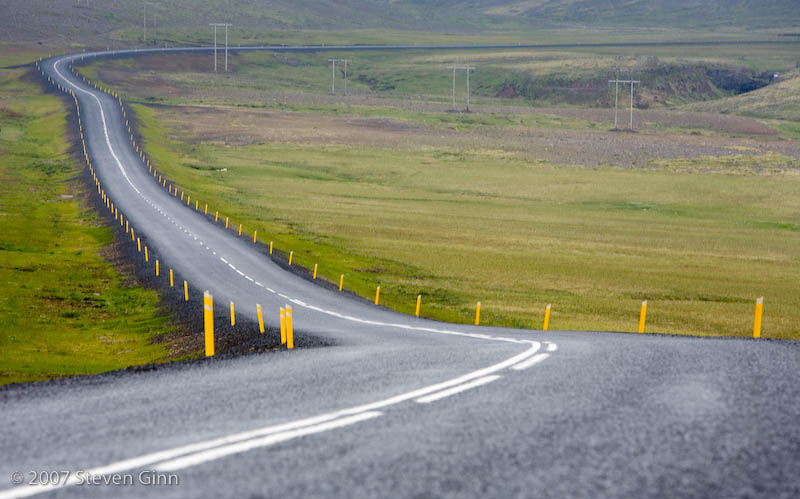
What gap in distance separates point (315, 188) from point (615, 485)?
292 feet

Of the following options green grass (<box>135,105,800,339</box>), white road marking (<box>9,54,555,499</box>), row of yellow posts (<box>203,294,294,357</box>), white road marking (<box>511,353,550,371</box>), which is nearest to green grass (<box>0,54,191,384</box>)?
row of yellow posts (<box>203,294,294,357</box>)

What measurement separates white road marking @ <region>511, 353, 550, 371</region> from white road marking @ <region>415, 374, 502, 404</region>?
1.06m

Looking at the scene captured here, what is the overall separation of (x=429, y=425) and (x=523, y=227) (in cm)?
6381

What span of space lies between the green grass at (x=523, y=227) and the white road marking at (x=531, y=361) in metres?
20.6

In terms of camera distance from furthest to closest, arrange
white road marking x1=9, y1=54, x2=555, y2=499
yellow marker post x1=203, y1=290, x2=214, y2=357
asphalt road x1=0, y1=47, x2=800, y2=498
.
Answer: yellow marker post x1=203, y1=290, x2=214, y2=357, white road marking x1=9, y1=54, x2=555, y2=499, asphalt road x1=0, y1=47, x2=800, y2=498

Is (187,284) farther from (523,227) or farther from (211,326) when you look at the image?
(523,227)

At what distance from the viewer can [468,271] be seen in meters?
52.8

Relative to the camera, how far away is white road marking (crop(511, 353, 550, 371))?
14.7 m

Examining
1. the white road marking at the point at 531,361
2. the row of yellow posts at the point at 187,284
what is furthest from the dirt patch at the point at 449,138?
the white road marking at the point at 531,361

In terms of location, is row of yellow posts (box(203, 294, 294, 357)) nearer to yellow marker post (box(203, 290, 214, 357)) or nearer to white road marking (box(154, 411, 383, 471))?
yellow marker post (box(203, 290, 214, 357))

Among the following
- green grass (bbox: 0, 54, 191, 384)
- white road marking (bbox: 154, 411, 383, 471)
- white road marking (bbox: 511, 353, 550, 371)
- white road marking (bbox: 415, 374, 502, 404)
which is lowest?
green grass (bbox: 0, 54, 191, 384)

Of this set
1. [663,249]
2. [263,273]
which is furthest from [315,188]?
[263,273]

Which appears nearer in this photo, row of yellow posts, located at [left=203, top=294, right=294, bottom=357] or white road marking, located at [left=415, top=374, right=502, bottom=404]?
A: white road marking, located at [left=415, top=374, right=502, bottom=404]

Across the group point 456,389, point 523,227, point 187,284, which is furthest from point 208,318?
point 523,227
